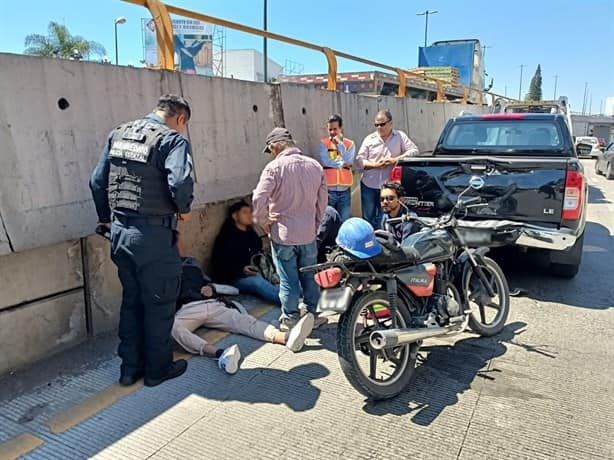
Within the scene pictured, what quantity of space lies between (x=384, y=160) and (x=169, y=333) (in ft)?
11.5

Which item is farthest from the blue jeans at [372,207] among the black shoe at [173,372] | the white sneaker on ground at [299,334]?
the black shoe at [173,372]

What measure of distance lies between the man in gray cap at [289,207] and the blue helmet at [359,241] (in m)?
0.87

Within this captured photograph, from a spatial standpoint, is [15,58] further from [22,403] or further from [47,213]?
[22,403]

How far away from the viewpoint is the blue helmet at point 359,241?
3.04 meters

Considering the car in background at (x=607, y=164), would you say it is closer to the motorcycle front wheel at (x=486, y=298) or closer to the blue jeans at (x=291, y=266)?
the motorcycle front wheel at (x=486, y=298)

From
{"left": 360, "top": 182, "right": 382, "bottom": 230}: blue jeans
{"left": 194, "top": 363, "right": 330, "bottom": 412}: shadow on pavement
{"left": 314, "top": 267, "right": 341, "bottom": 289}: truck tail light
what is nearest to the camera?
{"left": 314, "top": 267, "right": 341, "bottom": 289}: truck tail light

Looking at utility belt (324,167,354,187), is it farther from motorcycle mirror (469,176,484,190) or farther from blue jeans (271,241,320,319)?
blue jeans (271,241,320,319)

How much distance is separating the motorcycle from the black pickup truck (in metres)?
0.57

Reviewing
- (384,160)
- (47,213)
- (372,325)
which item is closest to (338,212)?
(384,160)

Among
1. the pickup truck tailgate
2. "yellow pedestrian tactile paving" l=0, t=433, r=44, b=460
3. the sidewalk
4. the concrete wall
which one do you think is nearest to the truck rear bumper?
the pickup truck tailgate

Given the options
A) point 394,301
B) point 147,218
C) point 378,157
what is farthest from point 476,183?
point 147,218

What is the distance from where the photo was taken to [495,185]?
4844mm

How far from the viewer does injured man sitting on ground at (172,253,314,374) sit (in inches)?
148

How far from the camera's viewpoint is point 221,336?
411 centimetres
